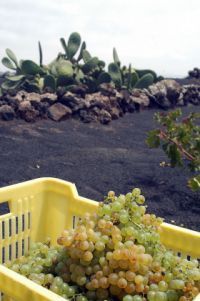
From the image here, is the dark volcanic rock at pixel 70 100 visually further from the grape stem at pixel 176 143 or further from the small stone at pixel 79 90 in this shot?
the grape stem at pixel 176 143

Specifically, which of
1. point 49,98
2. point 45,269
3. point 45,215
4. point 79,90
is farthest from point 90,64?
point 45,269

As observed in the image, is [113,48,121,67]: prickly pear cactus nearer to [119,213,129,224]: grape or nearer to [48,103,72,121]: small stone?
[48,103,72,121]: small stone

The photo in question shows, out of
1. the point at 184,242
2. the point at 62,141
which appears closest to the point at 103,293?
the point at 184,242

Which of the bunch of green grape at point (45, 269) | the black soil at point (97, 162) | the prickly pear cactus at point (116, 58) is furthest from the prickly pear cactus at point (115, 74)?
the bunch of green grape at point (45, 269)

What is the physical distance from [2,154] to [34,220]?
3.33 metres

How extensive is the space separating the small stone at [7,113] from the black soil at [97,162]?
0.09 metres

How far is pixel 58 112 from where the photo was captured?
6867 millimetres

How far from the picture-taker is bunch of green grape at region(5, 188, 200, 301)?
1.22 metres

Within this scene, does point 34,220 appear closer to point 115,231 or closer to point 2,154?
point 115,231

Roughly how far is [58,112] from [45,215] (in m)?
5.08

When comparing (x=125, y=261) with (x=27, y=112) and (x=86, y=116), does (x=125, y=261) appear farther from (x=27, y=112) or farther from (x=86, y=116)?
(x=86, y=116)

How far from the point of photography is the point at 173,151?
3197 millimetres

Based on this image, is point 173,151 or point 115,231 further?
point 173,151

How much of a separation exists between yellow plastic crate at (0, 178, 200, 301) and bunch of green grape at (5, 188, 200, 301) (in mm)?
133
